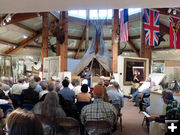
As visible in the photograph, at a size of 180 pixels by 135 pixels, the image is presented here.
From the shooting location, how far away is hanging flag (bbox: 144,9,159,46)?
7.71 m

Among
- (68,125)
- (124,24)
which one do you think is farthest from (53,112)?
(124,24)

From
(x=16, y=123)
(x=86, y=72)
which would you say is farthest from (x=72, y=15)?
(x=16, y=123)

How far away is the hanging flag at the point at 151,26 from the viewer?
771 cm

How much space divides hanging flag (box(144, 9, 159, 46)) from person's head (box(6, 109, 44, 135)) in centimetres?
747

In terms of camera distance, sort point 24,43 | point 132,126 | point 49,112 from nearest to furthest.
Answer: point 49,112 → point 132,126 → point 24,43

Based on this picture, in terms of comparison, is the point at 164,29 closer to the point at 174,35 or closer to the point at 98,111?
the point at 174,35

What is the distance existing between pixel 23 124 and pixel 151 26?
7768mm

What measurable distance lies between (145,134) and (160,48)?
11388 mm

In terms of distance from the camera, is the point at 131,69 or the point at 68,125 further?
the point at 131,69

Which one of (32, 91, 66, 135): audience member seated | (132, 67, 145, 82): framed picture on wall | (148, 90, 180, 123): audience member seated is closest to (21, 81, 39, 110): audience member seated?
(32, 91, 66, 135): audience member seated

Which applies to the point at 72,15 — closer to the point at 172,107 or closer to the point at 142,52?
the point at 142,52

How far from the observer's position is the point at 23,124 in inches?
35.5

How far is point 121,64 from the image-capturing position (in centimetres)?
991

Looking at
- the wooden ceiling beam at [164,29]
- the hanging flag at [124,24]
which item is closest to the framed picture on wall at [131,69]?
the hanging flag at [124,24]
